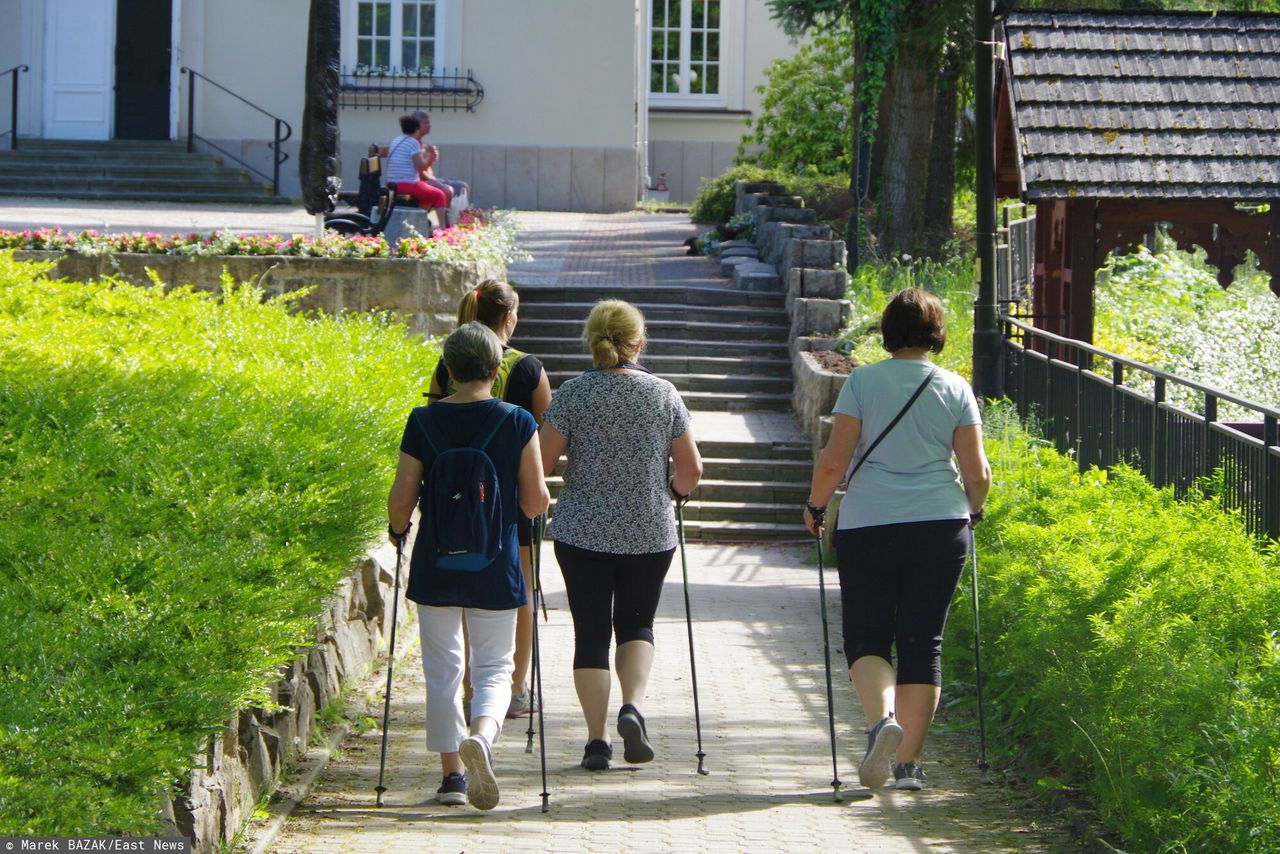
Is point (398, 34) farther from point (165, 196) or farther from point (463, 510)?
point (463, 510)

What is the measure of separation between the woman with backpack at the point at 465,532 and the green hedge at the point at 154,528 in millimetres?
494

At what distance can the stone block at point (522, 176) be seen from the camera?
83.1 feet

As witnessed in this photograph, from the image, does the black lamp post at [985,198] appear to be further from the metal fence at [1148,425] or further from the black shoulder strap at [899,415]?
the black shoulder strap at [899,415]

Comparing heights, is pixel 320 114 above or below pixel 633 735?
above

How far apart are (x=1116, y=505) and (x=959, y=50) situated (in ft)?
45.9

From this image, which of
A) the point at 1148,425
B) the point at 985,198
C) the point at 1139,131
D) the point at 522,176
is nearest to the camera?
the point at 1148,425

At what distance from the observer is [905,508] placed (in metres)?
5.91

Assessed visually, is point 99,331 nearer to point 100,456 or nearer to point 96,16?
point 100,456

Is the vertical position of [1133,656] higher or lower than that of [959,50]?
lower

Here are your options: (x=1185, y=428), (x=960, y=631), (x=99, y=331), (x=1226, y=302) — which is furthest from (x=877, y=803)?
(x=1226, y=302)

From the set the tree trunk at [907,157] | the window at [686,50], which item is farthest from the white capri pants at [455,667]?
the window at [686,50]

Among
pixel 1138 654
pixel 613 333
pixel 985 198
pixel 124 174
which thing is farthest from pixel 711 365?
pixel 124 174

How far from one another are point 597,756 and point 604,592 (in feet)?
2.01

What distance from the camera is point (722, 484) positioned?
42.5 ft
